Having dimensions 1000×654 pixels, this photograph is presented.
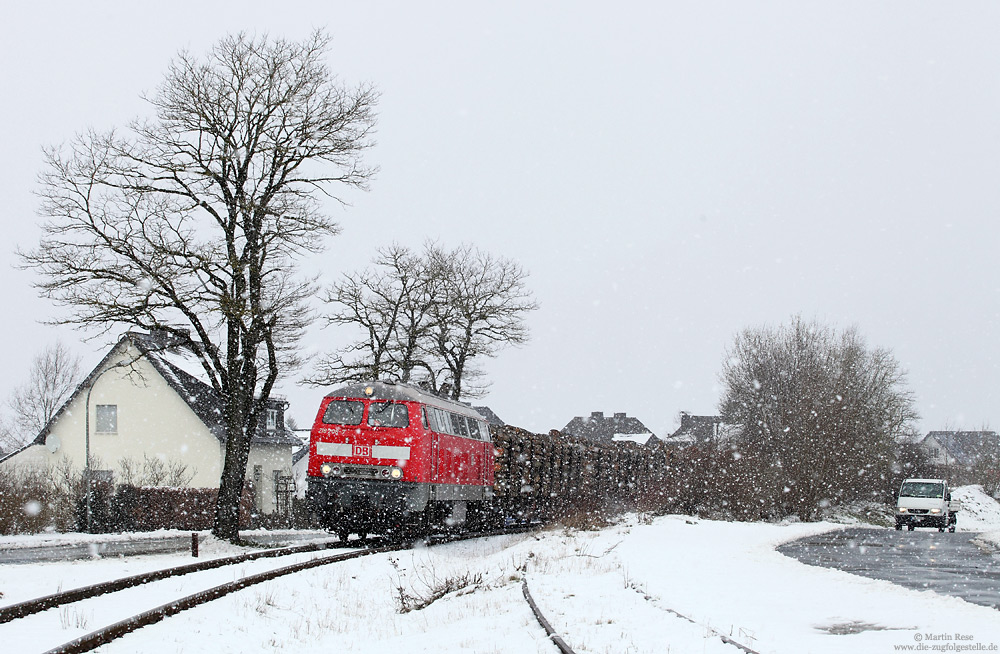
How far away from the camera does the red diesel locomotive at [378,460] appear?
18.2m

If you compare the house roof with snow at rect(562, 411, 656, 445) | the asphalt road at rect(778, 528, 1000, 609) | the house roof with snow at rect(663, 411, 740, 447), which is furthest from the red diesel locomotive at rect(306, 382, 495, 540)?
the house roof with snow at rect(562, 411, 656, 445)

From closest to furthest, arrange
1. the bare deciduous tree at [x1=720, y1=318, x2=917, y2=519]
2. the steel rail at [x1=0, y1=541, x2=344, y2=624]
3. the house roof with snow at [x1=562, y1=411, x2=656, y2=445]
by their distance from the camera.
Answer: the steel rail at [x1=0, y1=541, x2=344, y2=624] < the bare deciduous tree at [x1=720, y1=318, x2=917, y2=519] < the house roof with snow at [x1=562, y1=411, x2=656, y2=445]

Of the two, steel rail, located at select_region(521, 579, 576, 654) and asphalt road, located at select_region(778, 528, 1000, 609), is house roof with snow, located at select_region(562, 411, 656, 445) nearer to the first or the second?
asphalt road, located at select_region(778, 528, 1000, 609)

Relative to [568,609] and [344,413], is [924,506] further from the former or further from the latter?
[568,609]

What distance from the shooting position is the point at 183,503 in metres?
30.5

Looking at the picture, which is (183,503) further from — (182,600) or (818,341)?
(818,341)

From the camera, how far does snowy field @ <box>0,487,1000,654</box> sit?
811 centimetres

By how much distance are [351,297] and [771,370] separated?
2654 cm

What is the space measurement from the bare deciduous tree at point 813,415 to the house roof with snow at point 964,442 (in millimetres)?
64864

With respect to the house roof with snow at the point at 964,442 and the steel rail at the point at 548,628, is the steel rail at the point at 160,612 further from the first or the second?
the house roof with snow at the point at 964,442

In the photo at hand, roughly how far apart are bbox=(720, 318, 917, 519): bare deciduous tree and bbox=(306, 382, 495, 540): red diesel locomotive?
16.1 meters

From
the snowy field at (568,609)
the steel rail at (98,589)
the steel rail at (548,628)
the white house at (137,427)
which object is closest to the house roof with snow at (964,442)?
the white house at (137,427)

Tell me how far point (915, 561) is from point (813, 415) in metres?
18.5

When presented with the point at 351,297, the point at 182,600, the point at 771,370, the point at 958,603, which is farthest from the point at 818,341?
the point at 182,600
